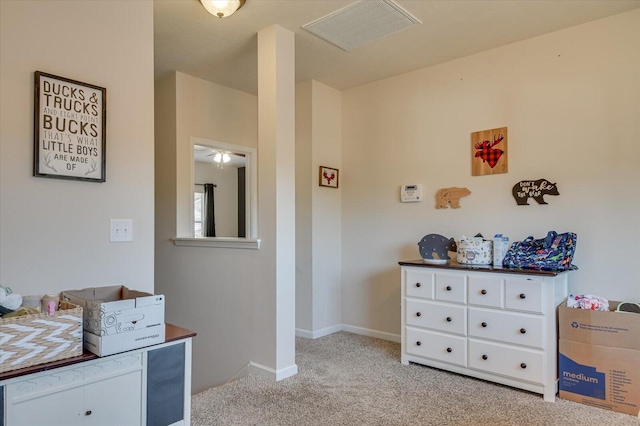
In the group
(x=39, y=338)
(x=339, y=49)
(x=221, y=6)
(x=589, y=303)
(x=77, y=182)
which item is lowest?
(x=589, y=303)

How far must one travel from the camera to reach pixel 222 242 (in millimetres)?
3219

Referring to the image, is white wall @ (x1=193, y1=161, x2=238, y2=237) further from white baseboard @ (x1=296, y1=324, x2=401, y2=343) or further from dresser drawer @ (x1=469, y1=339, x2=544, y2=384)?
dresser drawer @ (x1=469, y1=339, x2=544, y2=384)

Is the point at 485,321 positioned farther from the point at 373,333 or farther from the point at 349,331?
the point at 349,331

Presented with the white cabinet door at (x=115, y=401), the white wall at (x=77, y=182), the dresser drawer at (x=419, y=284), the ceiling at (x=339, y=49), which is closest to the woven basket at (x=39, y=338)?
the white cabinet door at (x=115, y=401)

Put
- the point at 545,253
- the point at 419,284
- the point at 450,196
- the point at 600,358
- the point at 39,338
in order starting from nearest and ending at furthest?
the point at 39,338 < the point at 600,358 < the point at 545,253 < the point at 419,284 < the point at 450,196

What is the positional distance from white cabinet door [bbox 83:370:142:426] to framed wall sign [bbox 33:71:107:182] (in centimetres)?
91

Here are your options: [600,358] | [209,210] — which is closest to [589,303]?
[600,358]

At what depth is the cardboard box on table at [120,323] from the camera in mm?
1574

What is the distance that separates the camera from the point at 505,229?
3221mm

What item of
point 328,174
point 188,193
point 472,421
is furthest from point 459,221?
point 188,193

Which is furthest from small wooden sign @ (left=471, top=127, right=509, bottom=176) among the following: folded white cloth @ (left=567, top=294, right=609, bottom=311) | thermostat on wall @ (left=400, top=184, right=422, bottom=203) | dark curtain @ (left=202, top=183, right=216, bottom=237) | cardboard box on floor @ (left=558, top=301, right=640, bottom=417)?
dark curtain @ (left=202, top=183, right=216, bottom=237)

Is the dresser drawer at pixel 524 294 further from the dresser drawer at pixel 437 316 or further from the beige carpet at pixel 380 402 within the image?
the beige carpet at pixel 380 402

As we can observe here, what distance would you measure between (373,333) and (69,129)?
314cm

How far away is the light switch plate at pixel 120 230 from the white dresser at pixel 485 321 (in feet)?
6.63
